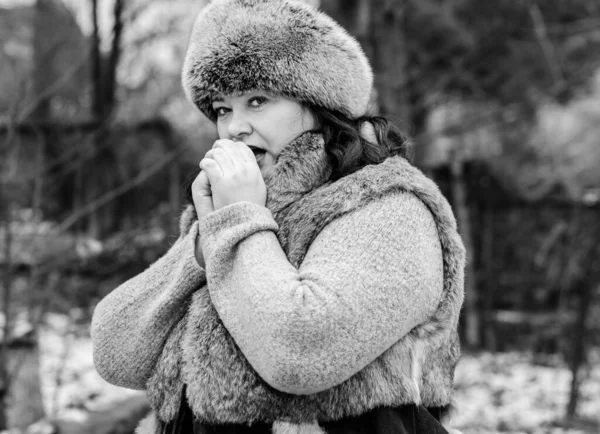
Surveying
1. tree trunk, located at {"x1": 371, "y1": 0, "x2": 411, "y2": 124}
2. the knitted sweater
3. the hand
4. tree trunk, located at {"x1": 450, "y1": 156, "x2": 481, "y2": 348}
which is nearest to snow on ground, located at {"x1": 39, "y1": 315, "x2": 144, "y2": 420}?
the knitted sweater

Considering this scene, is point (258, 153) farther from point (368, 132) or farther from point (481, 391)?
point (481, 391)

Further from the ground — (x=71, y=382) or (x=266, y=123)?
(x=266, y=123)

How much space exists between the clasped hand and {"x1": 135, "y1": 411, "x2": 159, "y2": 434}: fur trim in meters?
0.53

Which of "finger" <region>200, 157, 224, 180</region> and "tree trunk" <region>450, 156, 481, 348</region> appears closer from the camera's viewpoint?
"finger" <region>200, 157, 224, 180</region>

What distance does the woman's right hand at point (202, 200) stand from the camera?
58.6 inches

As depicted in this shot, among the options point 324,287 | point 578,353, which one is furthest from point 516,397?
point 324,287

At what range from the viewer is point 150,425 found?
5.42 ft

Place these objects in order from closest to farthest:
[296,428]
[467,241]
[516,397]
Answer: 1. [296,428]
2. [516,397]
3. [467,241]

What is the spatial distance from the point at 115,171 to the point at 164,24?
193cm

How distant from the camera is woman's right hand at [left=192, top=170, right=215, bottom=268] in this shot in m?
1.49

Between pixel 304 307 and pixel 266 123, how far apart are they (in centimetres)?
51

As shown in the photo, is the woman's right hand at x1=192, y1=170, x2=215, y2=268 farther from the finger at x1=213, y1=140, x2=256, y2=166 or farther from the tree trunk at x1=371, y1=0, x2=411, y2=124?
the tree trunk at x1=371, y1=0, x2=411, y2=124

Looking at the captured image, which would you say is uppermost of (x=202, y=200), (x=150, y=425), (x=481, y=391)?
(x=202, y=200)

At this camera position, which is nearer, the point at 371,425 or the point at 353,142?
the point at 371,425
